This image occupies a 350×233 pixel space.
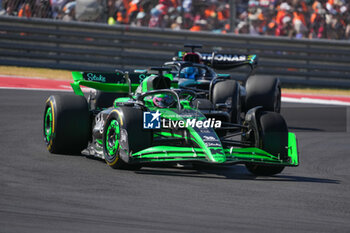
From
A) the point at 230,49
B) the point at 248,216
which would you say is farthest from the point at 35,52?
the point at 248,216

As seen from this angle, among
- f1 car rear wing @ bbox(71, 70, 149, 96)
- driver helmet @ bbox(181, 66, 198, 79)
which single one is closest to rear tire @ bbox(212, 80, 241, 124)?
f1 car rear wing @ bbox(71, 70, 149, 96)

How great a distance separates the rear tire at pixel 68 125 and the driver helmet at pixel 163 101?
3.28 ft

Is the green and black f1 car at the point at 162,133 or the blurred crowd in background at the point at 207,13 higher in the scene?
the blurred crowd in background at the point at 207,13

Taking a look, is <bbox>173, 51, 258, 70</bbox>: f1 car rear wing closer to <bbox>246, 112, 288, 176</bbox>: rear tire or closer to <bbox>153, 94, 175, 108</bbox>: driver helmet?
<bbox>153, 94, 175, 108</bbox>: driver helmet

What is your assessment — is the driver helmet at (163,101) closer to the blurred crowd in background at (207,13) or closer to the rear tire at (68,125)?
the rear tire at (68,125)

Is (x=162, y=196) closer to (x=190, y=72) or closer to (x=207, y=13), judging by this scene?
(x=190, y=72)

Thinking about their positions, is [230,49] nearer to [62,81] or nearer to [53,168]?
[62,81]

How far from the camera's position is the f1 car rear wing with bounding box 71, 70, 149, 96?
395 inches

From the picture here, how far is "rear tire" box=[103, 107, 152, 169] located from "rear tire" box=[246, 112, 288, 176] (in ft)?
4.27

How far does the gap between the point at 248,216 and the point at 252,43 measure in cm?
1389

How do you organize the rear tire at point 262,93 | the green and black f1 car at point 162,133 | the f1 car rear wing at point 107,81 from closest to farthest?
the green and black f1 car at point 162,133 → the f1 car rear wing at point 107,81 → the rear tire at point 262,93

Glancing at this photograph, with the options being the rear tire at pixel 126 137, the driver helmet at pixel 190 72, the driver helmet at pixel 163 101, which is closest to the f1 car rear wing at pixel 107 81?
the driver helmet at pixel 163 101

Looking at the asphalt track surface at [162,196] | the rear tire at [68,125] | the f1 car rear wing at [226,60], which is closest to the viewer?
the asphalt track surface at [162,196]

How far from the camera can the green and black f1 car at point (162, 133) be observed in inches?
315
